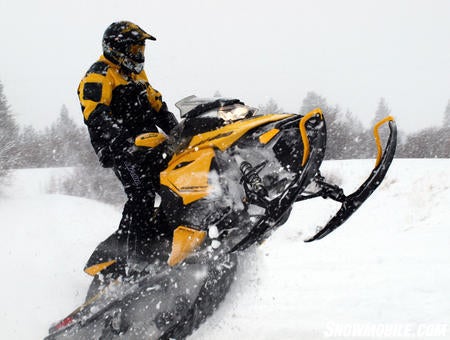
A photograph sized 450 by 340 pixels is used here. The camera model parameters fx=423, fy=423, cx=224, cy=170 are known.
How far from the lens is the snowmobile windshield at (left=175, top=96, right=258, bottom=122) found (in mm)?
2770

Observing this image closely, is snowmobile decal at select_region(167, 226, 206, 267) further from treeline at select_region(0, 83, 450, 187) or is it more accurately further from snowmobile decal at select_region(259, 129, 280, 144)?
treeline at select_region(0, 83, 450, 187)

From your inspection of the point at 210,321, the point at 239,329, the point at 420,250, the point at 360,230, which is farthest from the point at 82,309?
the point at 360,230

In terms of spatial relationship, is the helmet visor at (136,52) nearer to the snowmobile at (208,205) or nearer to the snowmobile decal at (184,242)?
the snowmobile at (208,205)

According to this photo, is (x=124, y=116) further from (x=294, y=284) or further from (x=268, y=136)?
(x=294, y=284)

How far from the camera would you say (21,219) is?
6828 millimetres

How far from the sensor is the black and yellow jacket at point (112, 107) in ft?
10.1

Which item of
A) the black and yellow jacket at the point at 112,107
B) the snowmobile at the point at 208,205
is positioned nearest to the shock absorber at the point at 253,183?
the snowmobile at the point at 208,205

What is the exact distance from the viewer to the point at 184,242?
2955 mm

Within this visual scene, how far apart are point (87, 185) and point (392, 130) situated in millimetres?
23816

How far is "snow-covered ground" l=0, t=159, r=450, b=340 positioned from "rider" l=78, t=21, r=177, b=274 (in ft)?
3.39

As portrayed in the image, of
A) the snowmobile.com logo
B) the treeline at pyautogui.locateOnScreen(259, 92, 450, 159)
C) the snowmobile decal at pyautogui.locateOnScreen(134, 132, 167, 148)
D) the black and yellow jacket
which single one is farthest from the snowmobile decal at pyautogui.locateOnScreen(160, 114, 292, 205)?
the treeline at pyautogui.locateOnScreen(259, 92, 450, 159)

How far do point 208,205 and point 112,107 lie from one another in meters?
1.19

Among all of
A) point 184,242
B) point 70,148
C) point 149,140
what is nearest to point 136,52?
point 149,140

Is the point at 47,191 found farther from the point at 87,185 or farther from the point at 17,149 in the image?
the point at 17,149
